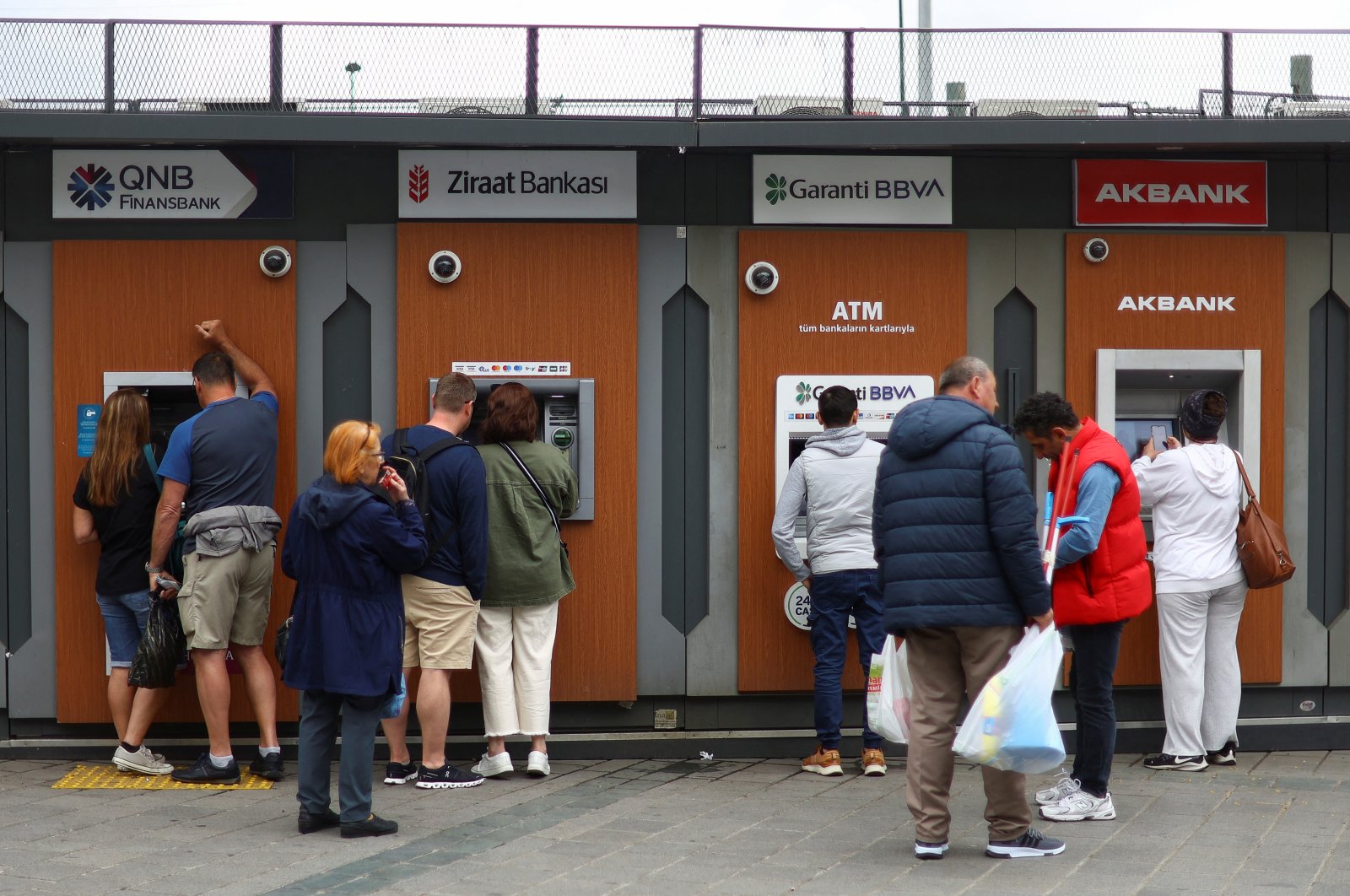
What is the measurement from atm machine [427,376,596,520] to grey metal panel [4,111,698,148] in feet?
3.73

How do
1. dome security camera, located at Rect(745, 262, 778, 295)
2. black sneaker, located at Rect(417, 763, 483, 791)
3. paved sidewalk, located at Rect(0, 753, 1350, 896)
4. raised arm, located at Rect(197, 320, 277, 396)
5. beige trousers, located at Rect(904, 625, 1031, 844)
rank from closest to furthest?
paved sidewalk, located at Rect(0, 753, 1350, 896) → beige trousers, located at Rect(904, 625, 1031, 844) → black sneaker, located at Rect(417, 763, 483, 791) → raised arm, located at Rect(197, 320, 277, 396) → dome security camera, located at Rect(745, 262, 778, 295)

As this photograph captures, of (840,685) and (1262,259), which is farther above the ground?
(1262,259)

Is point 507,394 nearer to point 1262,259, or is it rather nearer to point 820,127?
point 820,127

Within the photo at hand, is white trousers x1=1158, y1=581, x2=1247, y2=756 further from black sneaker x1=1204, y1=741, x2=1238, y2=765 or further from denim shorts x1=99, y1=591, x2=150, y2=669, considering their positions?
denim shorts x1=99, y1=591, x2=150, y2=669

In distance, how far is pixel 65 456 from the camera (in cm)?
653

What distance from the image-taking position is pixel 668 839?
5.07 metres

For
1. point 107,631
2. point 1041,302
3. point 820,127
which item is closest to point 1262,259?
point 1041,302

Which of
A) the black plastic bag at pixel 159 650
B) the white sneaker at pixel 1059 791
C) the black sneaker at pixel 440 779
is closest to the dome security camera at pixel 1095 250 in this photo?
the white sneaker at pixel 1059 791

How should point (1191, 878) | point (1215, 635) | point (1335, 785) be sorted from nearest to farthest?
point (1191, 878) < point (1335, 785) < point (1215, 635)

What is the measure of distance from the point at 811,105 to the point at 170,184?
123 inches

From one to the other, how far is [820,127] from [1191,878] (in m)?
3.62

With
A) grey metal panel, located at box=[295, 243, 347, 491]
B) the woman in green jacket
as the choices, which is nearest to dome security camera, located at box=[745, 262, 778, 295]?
the woman in green jacket

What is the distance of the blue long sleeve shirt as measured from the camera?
5246mm

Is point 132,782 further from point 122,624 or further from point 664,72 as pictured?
point 664,72
